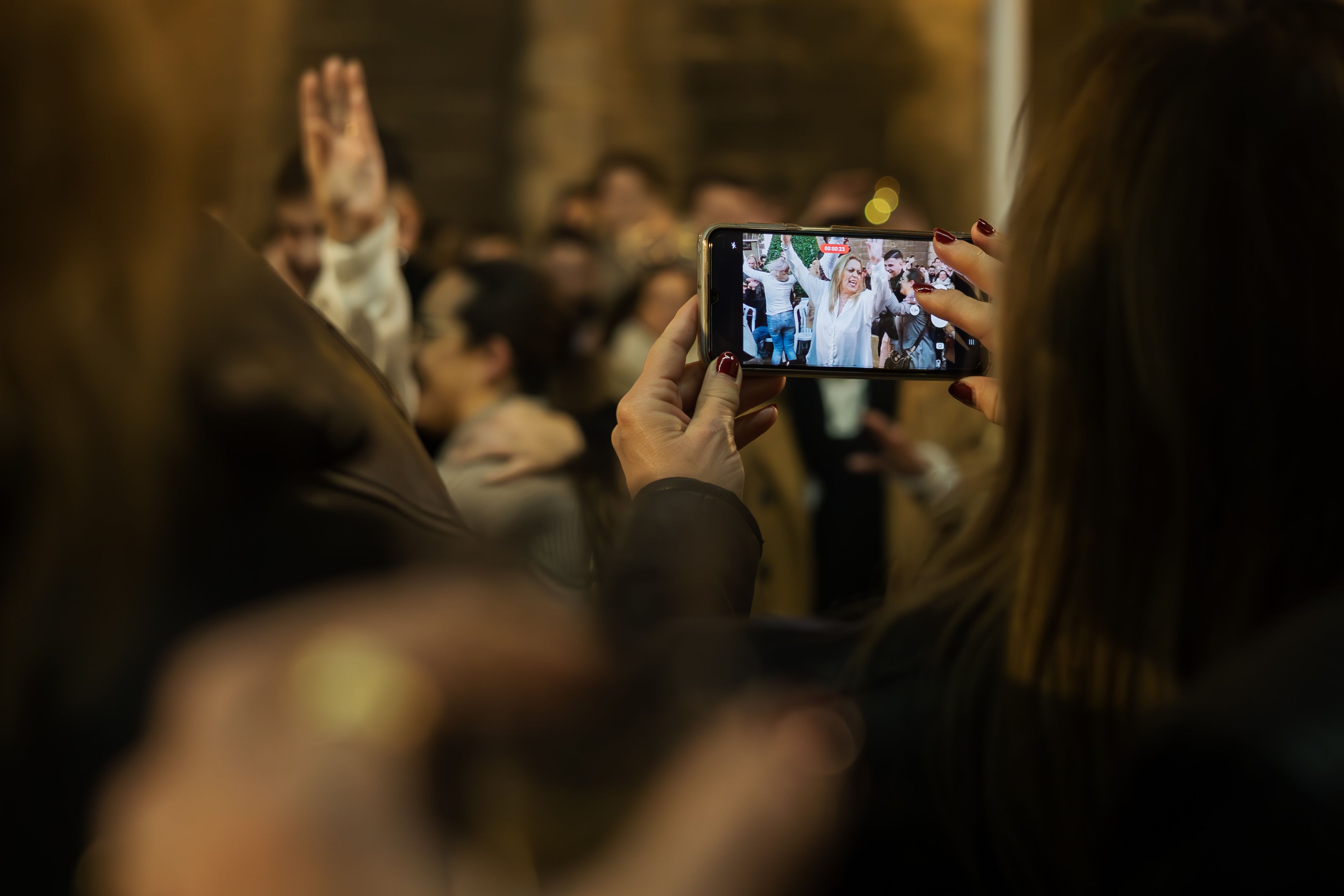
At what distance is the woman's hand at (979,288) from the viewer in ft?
3.83

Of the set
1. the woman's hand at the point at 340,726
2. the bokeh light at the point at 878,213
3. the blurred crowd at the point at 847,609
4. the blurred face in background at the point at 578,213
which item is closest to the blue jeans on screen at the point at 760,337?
the blurred crowd at the point at 847,609

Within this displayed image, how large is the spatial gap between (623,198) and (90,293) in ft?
11.0

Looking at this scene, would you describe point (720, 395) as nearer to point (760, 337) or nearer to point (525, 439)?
point (760, 337)

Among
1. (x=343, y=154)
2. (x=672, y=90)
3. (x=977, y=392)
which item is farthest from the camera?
(x=672, y=90)

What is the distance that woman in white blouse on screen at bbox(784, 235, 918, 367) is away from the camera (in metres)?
1.32

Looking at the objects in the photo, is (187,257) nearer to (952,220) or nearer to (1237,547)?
(1237,547)

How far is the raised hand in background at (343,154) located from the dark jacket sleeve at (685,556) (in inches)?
61.5

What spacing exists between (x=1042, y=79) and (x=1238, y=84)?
133 millimetres

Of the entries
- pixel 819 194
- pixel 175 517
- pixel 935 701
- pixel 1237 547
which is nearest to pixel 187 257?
pixel 175 517

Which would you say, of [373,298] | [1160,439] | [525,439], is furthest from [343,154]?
[1160,439]

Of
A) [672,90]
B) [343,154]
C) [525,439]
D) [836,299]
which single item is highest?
[672,90]

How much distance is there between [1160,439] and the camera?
2.38 feet

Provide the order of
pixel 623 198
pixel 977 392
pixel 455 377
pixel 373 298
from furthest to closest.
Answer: pixel 623 198 < pixel 455 377 < pixel 373 298 < pixel 977 392

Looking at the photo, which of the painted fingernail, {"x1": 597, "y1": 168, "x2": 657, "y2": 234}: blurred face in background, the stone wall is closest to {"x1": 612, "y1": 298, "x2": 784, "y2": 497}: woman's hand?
the painted fingernail
